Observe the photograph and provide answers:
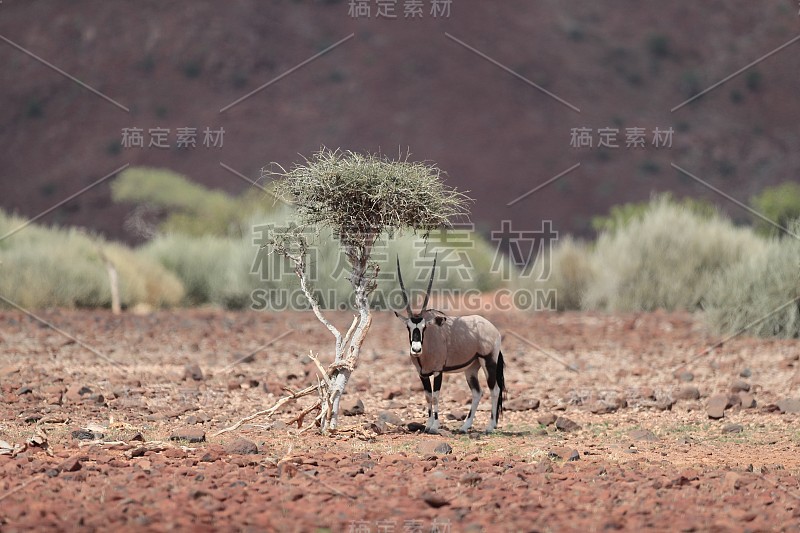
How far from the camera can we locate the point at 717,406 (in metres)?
10.8

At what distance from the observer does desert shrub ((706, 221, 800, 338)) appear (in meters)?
16.0

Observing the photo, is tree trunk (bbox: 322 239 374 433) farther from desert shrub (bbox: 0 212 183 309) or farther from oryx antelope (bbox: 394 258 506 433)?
desert shrub (bbox: 0 212 183 309)

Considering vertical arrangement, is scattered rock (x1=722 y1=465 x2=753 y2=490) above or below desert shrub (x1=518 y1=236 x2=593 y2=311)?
below

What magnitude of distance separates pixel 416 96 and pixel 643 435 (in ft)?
166

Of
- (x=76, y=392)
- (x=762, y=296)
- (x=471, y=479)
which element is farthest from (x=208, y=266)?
(x=471, y=479)

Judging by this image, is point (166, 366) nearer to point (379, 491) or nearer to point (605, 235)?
point (379, 491)

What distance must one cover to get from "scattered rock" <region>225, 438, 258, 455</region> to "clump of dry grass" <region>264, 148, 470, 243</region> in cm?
230

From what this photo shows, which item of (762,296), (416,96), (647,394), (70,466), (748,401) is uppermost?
(416,96)

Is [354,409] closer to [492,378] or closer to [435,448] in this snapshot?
[492,378]

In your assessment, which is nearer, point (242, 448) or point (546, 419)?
point (242, 448)

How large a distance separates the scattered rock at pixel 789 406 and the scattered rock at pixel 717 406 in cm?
58

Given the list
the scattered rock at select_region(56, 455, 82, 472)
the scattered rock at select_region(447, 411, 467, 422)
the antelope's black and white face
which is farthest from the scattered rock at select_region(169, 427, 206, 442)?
the scattered rock at select_region(447, 411, 467, 422)

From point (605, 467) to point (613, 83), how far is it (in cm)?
5554

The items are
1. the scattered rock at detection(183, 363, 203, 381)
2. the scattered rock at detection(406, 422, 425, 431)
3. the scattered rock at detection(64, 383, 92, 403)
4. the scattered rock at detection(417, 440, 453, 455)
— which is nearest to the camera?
the scattered rock at detection(417, 440, 453, 455)
